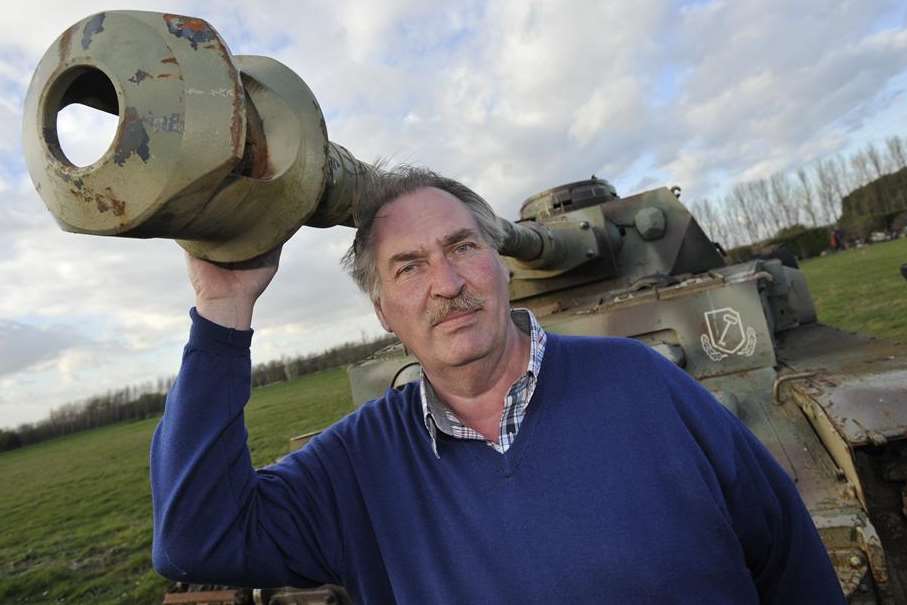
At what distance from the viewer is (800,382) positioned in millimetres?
3518

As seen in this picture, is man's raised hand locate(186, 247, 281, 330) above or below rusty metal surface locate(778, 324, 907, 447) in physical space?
above

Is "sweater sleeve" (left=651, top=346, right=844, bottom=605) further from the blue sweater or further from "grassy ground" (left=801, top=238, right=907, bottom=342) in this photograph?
"grassy ground" (left=801, top=238, right=907, bottom=342)

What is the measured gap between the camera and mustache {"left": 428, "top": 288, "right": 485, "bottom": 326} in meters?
1.86

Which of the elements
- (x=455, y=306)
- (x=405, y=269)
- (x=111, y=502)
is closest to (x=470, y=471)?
(x=455, y=306)

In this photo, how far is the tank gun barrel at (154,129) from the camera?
3.73 feet

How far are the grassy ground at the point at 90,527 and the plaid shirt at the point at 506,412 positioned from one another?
7029mm

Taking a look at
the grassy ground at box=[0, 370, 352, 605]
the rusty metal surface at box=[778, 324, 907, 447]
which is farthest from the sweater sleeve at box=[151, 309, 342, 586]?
the grassy ground at box=[0, 370, 352, 605]

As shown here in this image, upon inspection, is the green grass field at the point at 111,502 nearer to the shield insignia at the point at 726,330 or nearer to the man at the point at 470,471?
the shield insignia at the point at 726,330

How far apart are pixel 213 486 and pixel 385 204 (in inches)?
37.4

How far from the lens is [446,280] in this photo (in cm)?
187

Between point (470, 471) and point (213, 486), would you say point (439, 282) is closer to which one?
point (470, 471)

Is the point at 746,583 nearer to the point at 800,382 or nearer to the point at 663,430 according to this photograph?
the point at 663,430

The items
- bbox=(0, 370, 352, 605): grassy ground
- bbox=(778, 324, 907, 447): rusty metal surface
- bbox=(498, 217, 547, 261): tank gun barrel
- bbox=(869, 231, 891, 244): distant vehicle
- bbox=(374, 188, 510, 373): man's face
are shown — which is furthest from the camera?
bbox=(869, 231, 891, 244): distant vehicle

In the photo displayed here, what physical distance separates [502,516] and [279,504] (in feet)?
2.05
